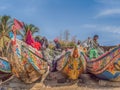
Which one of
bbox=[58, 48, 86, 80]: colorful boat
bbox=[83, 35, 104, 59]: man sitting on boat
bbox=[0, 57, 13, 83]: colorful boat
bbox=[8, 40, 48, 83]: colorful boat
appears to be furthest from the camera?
bbox=[0, 57, 13, 83]: colorful boat

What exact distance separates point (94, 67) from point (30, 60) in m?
2.06

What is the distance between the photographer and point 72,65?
12.1 meters

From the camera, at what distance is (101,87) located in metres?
12.3

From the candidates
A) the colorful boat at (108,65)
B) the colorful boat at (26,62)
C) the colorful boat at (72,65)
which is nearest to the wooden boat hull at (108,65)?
the colorful boat at (108,65)

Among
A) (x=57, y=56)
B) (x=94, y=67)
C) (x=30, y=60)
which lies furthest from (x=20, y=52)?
(x=94, y=67)

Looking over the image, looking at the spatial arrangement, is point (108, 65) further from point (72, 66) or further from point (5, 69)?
point (5, 69)

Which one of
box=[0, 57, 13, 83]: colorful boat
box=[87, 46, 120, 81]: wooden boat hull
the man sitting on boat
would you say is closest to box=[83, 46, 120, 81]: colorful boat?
box=[87, 46, 120, 81]: wooden boat hull

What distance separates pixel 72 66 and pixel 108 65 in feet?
3.70

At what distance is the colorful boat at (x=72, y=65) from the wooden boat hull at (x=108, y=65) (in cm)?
34

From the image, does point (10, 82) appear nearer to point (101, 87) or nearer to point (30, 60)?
point (30, 60)

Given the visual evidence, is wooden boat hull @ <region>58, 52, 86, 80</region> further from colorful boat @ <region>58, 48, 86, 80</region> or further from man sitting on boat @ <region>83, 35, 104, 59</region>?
man sitting on boat @ <region>83, 35, 104, 59</region>

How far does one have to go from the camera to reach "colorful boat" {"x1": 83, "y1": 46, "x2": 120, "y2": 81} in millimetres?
11688

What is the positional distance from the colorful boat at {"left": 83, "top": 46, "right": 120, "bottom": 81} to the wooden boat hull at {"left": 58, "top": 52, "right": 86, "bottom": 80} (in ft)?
1.19

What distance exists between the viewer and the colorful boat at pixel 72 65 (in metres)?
12.0
